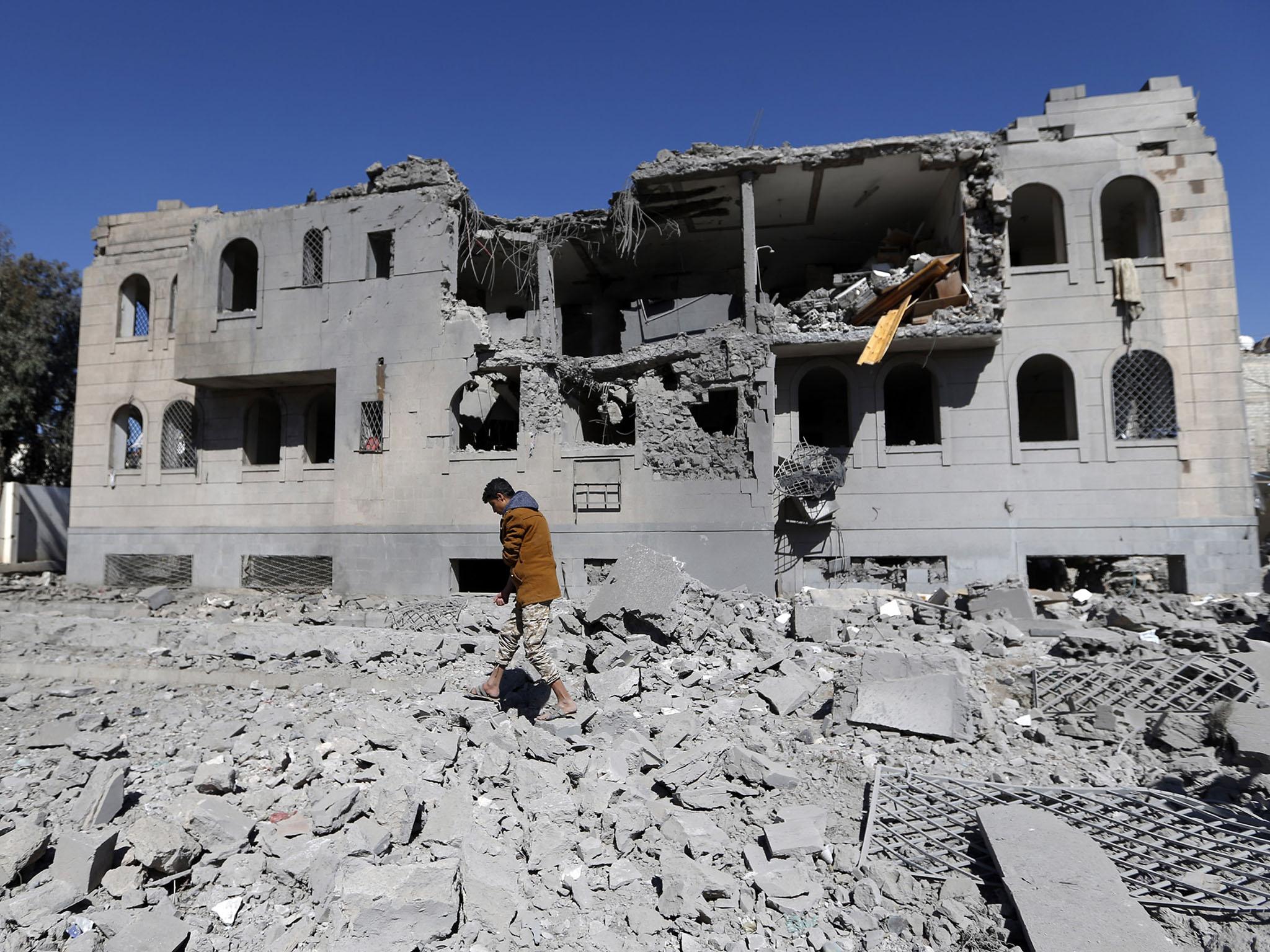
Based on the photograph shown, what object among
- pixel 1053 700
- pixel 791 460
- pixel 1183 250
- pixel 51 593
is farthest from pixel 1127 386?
pixel 51 593

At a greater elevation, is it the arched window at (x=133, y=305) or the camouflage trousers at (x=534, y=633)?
the arched window at (x=133, y=305)

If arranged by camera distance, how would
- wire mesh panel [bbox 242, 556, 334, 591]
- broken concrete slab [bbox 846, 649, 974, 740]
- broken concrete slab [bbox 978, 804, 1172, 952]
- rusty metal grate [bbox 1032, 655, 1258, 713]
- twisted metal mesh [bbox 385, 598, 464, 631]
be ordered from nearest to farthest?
broken concrete slab [bbox 978, 804, 1172, 952] → broken concrete slab [bbox 846, 649, 974, 740] → rusty metal grate [bbox 1032, 655, 1258, 713] → twisted metal mesh [bbox 385, 598, 464, 631] → wire mesh panel [bbox 242, 556, 334, 591]

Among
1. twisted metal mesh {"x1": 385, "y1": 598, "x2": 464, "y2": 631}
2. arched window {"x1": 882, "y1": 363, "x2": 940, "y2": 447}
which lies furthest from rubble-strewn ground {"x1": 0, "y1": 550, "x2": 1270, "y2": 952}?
arched window {"x1": 882, "y1": 363, "x2": 940, "y2": 447}

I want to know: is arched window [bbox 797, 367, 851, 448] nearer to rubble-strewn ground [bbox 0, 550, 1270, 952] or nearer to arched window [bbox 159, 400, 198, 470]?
rubble-strewn ground [bbox 0, 550, 1270, 952]

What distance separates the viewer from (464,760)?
14.5ft

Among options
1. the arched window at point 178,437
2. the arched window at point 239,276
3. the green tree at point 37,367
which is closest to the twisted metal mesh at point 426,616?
the arched window at point 178,437

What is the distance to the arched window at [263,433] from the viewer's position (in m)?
15.2

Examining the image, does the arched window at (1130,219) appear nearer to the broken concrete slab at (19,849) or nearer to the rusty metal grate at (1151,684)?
the rusty metal grate at (1151,684)

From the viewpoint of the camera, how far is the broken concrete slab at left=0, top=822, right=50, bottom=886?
3098mm

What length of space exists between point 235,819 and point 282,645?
4774 mm

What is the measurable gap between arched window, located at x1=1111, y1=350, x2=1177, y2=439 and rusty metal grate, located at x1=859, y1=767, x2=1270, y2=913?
1044 cm

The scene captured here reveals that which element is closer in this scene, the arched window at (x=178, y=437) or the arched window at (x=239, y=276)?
the arched window at (x=239, y=276)

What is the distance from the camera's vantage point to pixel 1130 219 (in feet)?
44.3

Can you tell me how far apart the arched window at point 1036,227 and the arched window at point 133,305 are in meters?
19.1
